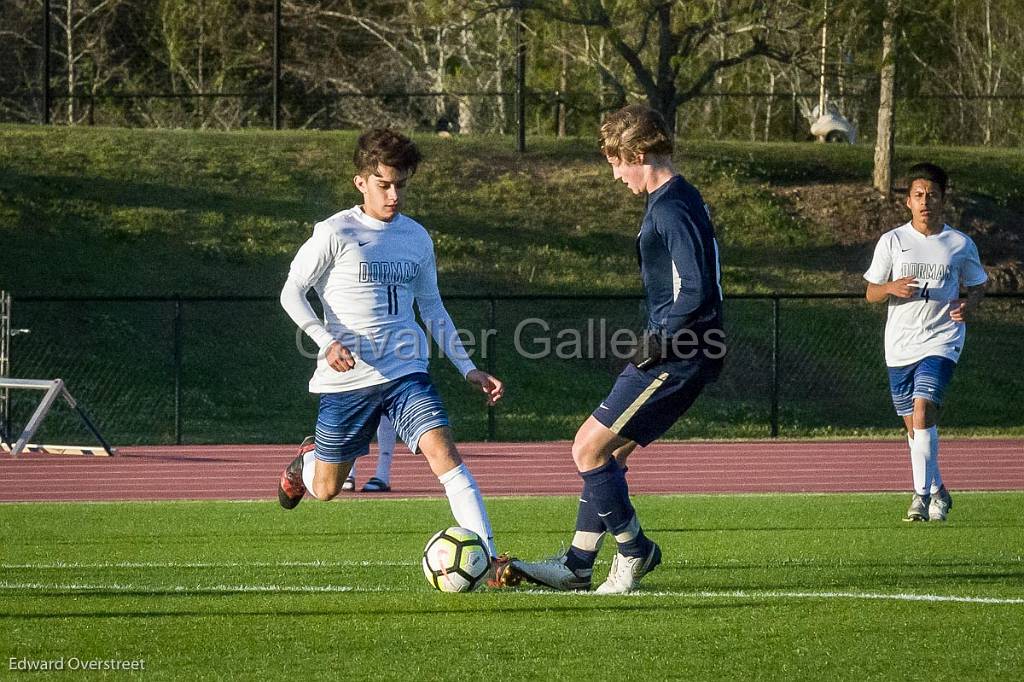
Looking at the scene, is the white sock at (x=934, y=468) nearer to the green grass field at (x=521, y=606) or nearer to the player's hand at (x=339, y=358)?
the green grass field at (x=521, y=606)

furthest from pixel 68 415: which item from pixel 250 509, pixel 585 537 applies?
pixel 585 537

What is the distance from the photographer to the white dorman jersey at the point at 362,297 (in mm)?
7113

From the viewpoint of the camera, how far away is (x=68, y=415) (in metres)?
19.3

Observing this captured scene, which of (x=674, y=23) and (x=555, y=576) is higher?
(x=674, y=23)

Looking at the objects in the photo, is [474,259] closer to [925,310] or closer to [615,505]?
[925,310]

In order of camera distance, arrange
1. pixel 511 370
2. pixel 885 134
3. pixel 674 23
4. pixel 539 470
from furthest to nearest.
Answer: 1. pixel 885 134
2. pixel 674 23
3. pixel 511 370
4. pixel 539 470

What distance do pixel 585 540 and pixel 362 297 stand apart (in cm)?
158

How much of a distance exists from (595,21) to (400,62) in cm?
1695

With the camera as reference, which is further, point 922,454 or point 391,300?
point 922,454

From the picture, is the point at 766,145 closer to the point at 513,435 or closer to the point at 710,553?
the point at 513,435

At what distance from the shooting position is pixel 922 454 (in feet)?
32.6

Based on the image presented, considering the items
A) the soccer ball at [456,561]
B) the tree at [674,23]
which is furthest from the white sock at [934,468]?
the tree at [674,23]

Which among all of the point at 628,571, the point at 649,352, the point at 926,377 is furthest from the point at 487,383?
the point at 926,377

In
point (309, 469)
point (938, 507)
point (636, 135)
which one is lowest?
point (938, 507)
